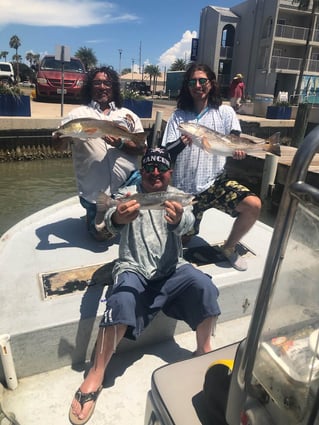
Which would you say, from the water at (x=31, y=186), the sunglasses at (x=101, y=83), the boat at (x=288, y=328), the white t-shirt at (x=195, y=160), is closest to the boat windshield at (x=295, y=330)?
the boat at (x=288, y=328)

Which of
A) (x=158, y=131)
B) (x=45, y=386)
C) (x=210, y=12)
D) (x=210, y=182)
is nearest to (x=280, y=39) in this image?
(x=210, y=12)

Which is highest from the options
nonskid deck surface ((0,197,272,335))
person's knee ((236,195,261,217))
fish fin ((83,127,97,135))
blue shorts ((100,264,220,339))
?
fish fin ((83,127,97,135))

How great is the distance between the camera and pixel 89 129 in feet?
10.4

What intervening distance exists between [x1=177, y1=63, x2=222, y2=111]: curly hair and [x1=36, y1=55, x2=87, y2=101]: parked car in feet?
38.3

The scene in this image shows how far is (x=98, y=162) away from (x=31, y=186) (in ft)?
21.3

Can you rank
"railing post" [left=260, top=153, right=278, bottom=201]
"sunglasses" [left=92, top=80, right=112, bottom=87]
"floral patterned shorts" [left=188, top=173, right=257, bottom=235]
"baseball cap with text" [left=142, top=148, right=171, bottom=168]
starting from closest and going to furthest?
"baseball cap with text" [left=142, top=148, right=171, bottom=168], "floral patterned shorts" [left=188, top=173, right=257, bottom=235], "sunglasses" [left=92, top=80, right=112, bottom=87], "railing post" [left=260, top=153, right=278, bottom=201]

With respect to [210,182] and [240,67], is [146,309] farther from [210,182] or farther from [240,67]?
[240,67]

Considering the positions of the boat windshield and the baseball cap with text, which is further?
the baseball cap with text

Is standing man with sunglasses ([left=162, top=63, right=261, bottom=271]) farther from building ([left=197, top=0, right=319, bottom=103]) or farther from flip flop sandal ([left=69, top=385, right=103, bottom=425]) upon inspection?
building ([left=197, top=0, right=319, bottom=103])

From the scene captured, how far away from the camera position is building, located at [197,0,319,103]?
106 ft

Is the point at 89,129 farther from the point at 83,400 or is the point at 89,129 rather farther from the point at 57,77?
the point at 57,77

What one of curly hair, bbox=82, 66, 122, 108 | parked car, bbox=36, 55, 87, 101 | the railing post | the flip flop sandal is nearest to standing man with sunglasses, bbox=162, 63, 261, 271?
curly hair, bbox=82, 66, 122, 108

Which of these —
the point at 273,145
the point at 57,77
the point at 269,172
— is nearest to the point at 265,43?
the point at 57,77

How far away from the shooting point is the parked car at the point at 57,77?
1444cm
